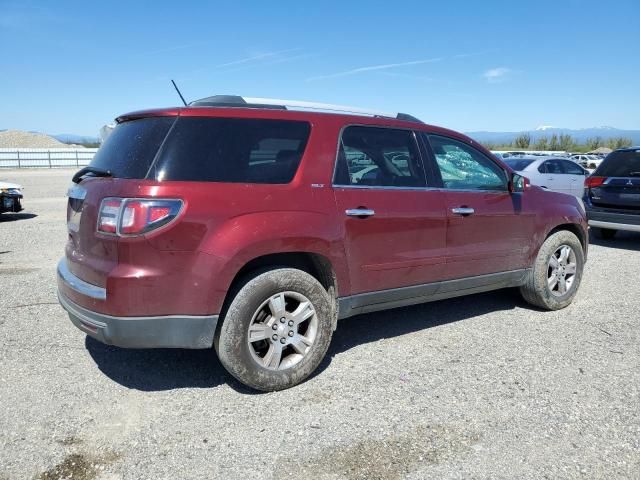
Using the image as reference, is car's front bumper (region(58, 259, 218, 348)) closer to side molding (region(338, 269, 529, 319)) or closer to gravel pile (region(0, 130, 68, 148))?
side molding (region(338, 269, 529, 319))

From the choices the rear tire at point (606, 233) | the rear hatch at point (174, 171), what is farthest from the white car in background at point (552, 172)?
the rear hatch at point (174, 171)

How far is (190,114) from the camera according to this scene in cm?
333

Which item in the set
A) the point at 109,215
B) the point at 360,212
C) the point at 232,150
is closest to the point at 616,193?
the point at 360,212

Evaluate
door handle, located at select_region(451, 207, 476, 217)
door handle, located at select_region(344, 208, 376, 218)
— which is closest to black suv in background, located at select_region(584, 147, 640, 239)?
door handle, located at select_region(451, 207, 476, 217)

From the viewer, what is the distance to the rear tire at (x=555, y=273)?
5207 millimetres

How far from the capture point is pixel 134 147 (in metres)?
3.36

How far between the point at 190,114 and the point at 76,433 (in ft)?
6.58

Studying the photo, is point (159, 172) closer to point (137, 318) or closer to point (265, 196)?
point (265, 196)

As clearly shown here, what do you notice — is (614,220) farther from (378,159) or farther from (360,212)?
(360,212)

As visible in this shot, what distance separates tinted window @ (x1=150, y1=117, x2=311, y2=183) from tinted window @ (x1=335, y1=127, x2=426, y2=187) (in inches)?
14.6

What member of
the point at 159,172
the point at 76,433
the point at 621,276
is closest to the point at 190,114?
the point at 159,172

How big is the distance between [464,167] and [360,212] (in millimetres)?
1411

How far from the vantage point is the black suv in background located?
8.48 metres

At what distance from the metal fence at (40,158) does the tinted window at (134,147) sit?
1380 inches
